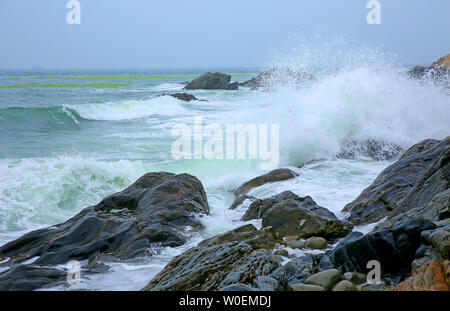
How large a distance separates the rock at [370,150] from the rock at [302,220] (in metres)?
4.73

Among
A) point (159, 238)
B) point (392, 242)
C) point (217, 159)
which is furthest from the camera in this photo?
point (217, 159)

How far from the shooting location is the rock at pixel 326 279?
9.10 ft

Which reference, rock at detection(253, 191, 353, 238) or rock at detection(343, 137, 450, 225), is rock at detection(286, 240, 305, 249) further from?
rock at detection(343, 137, 450, 225)

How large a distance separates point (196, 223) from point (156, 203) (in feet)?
2.03

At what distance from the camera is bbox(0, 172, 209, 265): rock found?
4570 mm

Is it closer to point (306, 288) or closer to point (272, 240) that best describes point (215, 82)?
point (272, 240)

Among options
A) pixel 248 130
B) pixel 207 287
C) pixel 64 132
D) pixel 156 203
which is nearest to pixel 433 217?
pixel 207 287

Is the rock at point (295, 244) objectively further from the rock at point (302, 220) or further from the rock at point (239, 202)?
the rock at point (239, 202)

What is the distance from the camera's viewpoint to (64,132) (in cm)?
1761

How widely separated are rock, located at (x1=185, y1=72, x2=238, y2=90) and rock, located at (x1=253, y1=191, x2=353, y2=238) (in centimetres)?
3947

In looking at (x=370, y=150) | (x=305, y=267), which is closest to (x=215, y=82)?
(x=370, y=150)

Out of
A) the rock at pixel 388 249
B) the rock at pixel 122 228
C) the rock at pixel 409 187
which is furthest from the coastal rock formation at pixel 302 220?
the rock at pixel 388 249

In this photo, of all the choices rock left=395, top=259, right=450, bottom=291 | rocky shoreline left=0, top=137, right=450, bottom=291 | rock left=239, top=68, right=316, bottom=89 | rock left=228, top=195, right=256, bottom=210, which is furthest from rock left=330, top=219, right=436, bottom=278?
rock left=239, top=68, right=316, bottom=89
